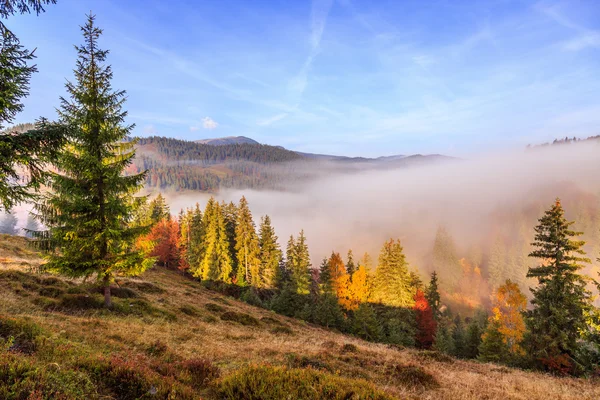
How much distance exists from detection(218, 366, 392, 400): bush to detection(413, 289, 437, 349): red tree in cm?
4096

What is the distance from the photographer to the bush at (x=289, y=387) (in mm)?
5703

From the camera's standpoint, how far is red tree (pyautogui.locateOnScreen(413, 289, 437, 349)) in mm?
41281

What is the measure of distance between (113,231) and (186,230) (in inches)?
2009

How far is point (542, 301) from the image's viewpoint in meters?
20.5

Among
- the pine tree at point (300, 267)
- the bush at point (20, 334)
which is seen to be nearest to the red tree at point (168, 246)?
the pine tree at point (300, 267)

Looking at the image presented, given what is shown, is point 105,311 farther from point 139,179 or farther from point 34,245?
point 139,179

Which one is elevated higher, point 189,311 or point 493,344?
point 189,311

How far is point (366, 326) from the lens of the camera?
38.1 meters

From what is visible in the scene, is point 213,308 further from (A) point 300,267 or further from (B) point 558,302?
(B) point 558,302

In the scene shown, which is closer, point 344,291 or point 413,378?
point 413,378

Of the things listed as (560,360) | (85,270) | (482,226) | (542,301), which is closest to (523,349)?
(560,360)

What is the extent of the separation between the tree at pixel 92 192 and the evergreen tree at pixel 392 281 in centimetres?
3634

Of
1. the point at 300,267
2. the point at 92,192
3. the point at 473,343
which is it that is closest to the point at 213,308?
the point at 92,192

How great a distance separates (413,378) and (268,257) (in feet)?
131
